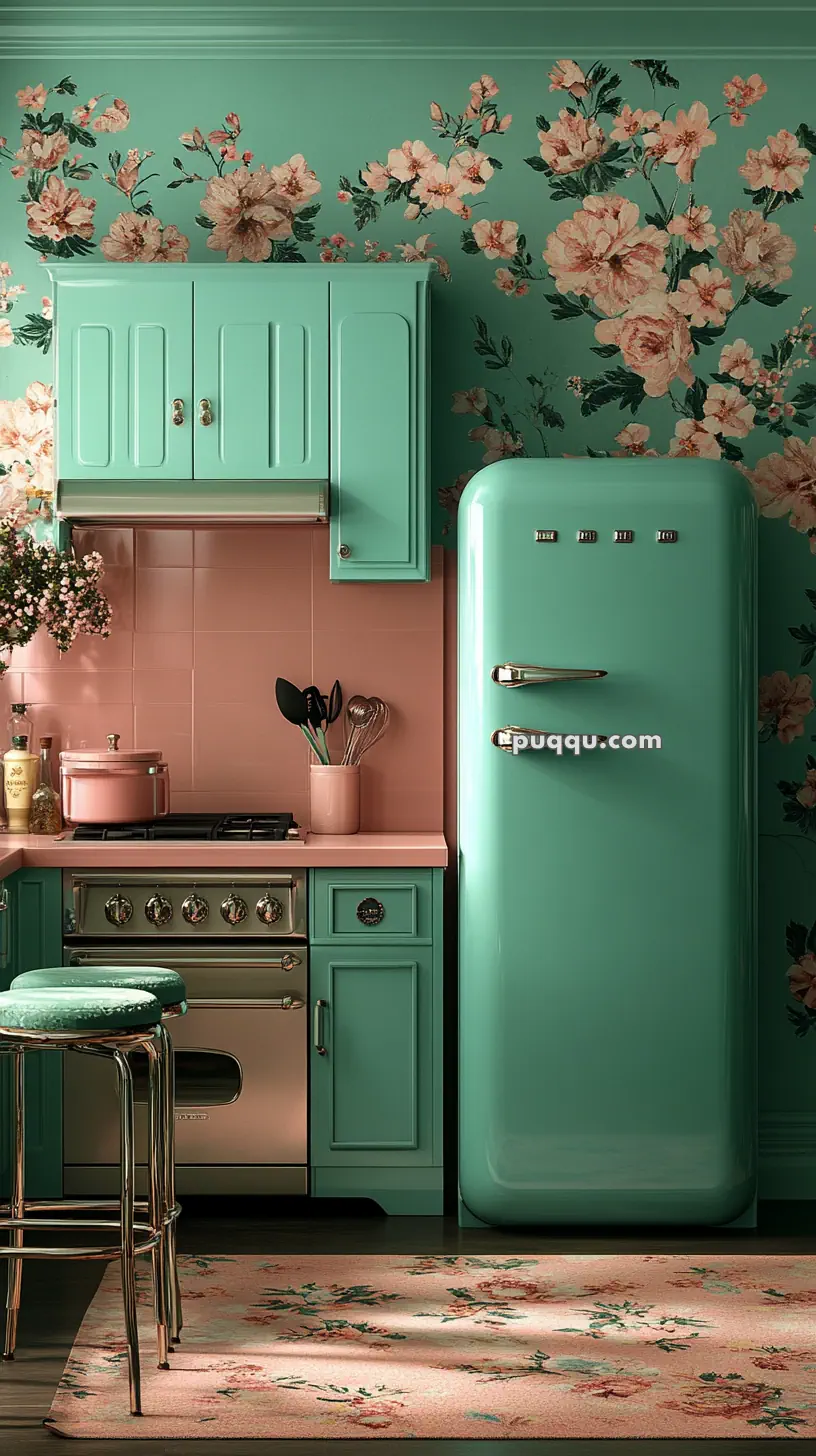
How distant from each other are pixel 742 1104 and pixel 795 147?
246cm

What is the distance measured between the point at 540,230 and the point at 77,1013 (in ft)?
8.05

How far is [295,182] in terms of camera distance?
369cm

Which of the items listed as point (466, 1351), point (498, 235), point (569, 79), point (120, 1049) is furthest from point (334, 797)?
point (569, 79)

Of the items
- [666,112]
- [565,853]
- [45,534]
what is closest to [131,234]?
[45,534]

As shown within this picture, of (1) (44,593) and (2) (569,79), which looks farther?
(2) (569,79)

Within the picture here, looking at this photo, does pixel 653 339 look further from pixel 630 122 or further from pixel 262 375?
pixel 262 375

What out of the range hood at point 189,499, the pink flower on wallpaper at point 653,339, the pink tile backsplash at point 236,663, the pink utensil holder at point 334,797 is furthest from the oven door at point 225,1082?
the pink flower on wallpaper at point 653,339

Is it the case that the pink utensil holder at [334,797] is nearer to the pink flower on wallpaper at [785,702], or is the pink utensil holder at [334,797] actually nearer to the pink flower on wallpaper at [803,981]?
the pink flower on wallpaper at [785,702]

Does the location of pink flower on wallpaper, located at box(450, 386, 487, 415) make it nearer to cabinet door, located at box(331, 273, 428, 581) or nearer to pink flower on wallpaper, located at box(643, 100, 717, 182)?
cabinet door, located at box(331, 273, 428, 581)

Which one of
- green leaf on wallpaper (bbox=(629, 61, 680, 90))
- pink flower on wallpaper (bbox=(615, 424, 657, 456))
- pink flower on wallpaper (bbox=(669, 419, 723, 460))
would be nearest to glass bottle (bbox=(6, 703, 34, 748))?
pink flower on wallpaper (bbox=(615, 424, 657, 456))

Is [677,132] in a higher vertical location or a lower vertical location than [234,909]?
higher

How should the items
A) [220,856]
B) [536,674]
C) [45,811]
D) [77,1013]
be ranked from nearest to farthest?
[77,1013], [536,674], [220,856], [45,811]

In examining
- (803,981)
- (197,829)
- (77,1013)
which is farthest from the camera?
(803,981)

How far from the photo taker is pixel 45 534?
3725mm
